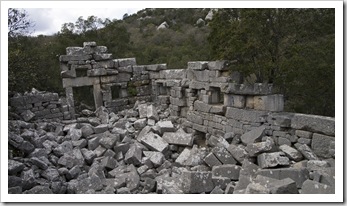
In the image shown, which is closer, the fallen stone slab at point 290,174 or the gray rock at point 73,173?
the fallen stone slab at point 290,174

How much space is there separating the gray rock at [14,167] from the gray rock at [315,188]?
5.43 meters

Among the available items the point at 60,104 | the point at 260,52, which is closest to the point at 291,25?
the point at 260,52

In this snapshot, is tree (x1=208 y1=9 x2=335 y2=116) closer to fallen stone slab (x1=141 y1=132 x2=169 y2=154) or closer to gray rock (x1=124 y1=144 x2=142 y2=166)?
fallen stone slab (x1=141 y1=132 x2=169 y2=154)

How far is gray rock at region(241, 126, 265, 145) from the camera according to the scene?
28.2 feet

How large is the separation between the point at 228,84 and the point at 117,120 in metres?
4.33

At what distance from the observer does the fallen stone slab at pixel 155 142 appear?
969 cm

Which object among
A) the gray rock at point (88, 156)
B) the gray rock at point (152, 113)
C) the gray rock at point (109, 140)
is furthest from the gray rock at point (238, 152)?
the gray rock at point (152, 113)

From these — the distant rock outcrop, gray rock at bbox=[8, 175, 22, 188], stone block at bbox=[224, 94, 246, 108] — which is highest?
the distant rock outcrop

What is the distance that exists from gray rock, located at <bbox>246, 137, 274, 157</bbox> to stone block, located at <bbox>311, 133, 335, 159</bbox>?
0.89m

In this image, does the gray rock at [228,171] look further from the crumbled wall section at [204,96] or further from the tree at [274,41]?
the tree at [274,41]

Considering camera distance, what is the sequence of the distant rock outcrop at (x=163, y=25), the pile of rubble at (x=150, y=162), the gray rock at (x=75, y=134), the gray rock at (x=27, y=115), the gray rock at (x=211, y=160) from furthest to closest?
the distant rock outcrop at (x=163, y=25) < the gray rock at (x=27, y=115) < the gray rock at (x=75, y=134) < the gray rock at (x=211, y=160) < the pile of rubble at (x=150, y=162)

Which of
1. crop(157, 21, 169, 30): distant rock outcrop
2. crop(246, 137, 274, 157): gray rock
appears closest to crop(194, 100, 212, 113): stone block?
crop(246, 137, 274, 157): gray rock

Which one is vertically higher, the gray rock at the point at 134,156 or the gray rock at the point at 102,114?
the gray rock at the point at 102,114

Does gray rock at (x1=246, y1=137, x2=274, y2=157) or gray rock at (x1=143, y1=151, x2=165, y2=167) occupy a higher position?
gray rock at (x1=246, y1=137, x2=274, y2=157)
